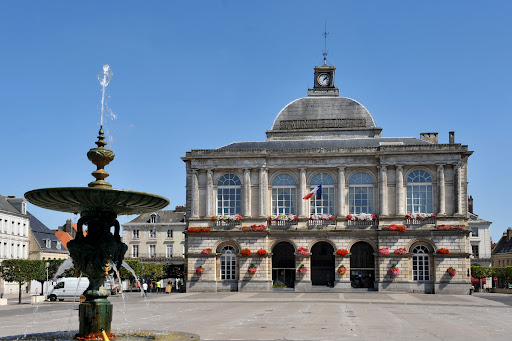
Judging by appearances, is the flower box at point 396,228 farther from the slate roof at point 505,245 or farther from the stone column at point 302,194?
the slate roof at point 505,245

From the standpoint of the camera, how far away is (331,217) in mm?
54656

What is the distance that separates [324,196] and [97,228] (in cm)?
4031

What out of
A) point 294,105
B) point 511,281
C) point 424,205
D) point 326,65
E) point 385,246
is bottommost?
point 511,281

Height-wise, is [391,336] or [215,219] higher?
[215,219]

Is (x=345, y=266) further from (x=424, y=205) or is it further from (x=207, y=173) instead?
(x=207, y=173)

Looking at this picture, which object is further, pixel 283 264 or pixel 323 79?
pixel 323 79

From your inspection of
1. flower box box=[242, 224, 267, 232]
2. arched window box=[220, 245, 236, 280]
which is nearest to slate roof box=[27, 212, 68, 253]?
arched window box=[220, 245, 236, 280]

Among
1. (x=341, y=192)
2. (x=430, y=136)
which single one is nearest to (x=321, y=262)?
(x=341, y=192)

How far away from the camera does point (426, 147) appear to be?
5359cm

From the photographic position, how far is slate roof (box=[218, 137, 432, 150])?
58241 mm

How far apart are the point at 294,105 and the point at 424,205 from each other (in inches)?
691

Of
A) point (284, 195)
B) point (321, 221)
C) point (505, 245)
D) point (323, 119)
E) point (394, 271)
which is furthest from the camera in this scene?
point (505, 245)

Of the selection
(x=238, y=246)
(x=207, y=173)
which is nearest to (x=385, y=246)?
(x=238, y=246)

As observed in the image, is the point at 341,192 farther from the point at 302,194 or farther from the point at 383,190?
the point at 383,190
